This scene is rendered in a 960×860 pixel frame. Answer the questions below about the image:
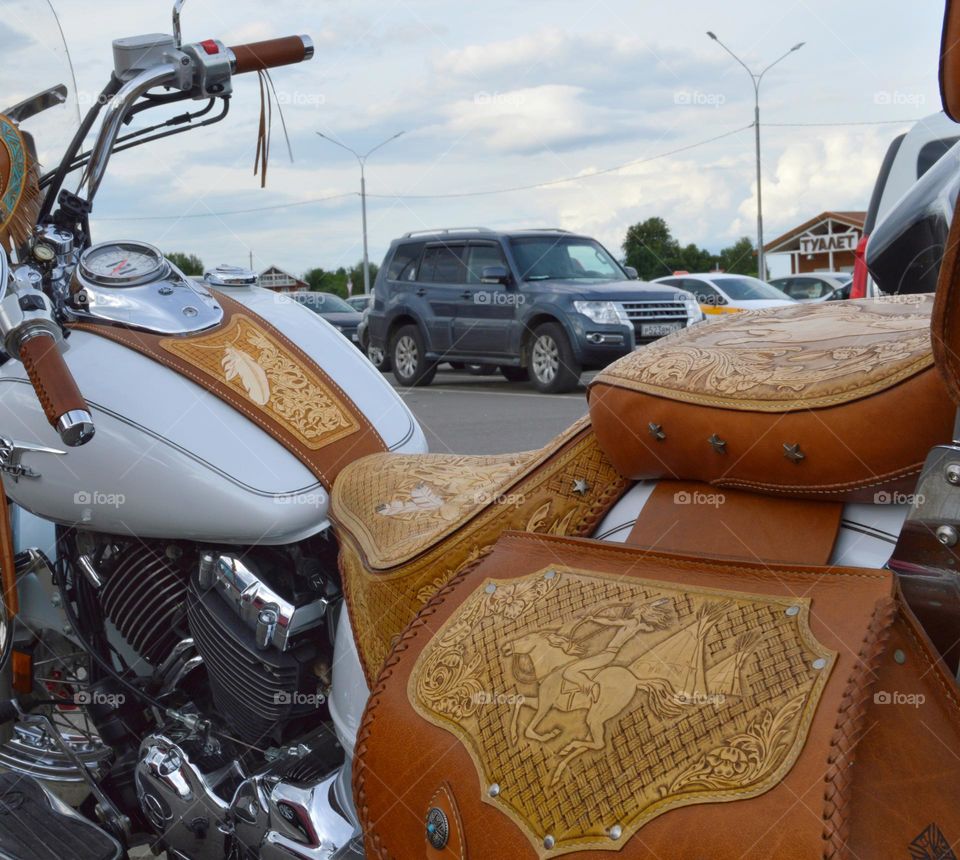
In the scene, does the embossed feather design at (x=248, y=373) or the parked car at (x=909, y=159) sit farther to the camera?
the parked car at (x=909, y=159)

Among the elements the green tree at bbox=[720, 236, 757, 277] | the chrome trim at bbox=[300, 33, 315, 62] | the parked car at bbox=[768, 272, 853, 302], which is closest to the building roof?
the green tree at bbox=[720, 236, 757, 277]

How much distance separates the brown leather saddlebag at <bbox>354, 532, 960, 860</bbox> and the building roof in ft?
87.0

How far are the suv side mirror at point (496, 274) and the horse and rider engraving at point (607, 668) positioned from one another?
34.5ft

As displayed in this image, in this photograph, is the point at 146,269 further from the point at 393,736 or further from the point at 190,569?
the point at 393,736

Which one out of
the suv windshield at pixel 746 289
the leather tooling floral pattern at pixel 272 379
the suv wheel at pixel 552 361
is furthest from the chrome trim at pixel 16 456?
the suv windshield at pixel 746 289

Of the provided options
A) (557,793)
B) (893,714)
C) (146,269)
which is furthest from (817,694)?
(146,269)

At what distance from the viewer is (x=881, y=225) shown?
1745 millimetres

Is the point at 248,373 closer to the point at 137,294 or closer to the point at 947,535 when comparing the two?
the point at 137,294

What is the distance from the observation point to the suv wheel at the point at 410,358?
12.7 m

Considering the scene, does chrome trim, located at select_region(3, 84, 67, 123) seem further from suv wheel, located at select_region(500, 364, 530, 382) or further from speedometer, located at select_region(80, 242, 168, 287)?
suv wheel, located at select_region(500, 364, 530, 382)

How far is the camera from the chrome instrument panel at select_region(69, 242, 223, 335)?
1762 mm

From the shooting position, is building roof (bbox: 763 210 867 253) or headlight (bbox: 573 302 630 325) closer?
headlight (bbox: 573 302 630 325)

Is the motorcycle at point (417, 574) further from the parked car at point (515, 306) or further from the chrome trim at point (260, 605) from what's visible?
the parked car at point (515, 306)

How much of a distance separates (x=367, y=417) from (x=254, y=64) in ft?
2.45
